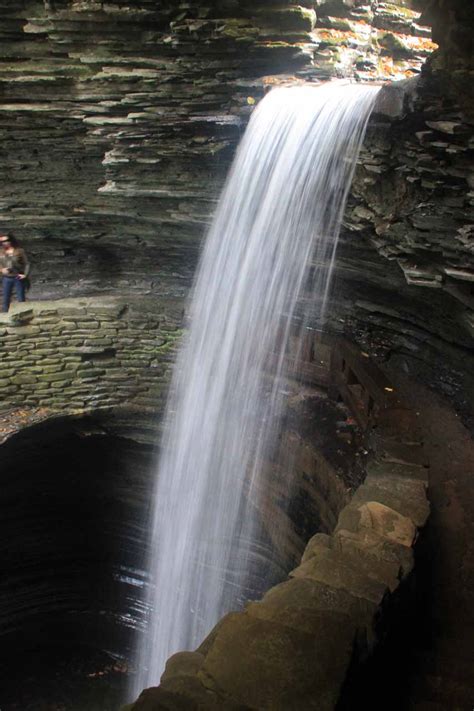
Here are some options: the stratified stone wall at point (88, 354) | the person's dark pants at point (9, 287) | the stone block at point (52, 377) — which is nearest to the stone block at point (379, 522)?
the stratified stone wall at point (88, 354)

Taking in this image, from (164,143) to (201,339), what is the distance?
291 cm

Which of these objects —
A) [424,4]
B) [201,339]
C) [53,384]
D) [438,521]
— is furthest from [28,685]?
[424,4]

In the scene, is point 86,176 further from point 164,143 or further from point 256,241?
point 256,241

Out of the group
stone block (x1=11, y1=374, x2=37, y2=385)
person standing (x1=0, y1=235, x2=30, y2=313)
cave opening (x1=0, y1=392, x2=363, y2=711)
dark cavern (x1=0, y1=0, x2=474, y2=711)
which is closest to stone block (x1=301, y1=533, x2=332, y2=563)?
dark cavern (x1=0, y1=0, x2=474, y2=711)

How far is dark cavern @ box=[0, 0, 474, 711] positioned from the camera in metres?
3.46

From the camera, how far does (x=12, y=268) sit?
30.6 feet

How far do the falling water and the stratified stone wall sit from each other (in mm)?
663

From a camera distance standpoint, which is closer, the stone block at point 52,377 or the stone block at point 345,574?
the stone block at point 345,574

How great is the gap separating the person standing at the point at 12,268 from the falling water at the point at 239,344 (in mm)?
3075

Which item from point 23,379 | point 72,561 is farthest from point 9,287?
point 72,561

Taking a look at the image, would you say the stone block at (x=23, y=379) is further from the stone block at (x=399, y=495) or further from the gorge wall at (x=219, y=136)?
the stone block at (x=399, y=495)

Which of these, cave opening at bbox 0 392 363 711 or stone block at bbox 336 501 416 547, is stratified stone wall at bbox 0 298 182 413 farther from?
stone block at bbox 336 501 416 547

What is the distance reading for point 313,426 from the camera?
6645mm

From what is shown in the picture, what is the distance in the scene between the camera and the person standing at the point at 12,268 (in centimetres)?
930
